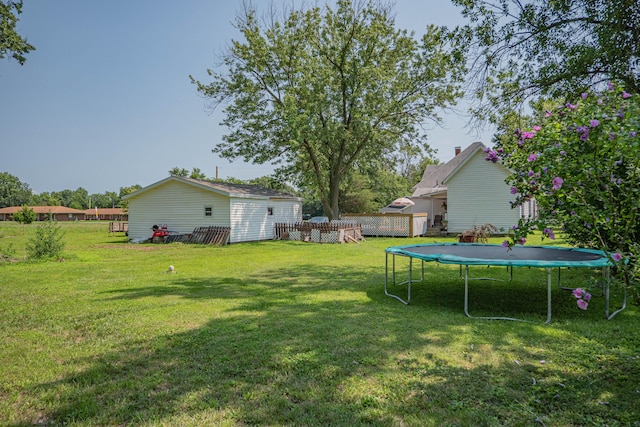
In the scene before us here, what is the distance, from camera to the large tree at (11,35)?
10484 millimetres

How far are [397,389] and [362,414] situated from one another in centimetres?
51

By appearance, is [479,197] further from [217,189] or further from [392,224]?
[217,189]

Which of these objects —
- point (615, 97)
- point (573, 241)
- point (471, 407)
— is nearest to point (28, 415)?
point (471, 407)

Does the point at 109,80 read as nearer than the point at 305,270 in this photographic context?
No

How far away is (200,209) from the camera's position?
64.5 ft

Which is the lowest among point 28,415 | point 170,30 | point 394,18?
point 28,415

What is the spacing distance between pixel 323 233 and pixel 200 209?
23.2ft

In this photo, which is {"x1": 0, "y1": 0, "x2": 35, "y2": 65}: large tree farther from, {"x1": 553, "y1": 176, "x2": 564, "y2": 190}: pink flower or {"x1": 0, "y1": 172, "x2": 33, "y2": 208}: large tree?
{"x1": 0, "y1": 172, "x2": 33, "y2": 208}: large tree

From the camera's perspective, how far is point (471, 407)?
2.55 metres

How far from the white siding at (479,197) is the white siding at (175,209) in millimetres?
13939

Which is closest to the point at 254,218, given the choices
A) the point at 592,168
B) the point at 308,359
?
the point at 308,359

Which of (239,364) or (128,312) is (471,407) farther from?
(128,312)

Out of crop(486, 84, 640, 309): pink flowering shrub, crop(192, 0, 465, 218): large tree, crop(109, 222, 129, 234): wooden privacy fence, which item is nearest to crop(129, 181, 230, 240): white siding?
crop(192, 0, 465, 218): large tree

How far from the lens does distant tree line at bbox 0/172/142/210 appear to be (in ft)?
313
